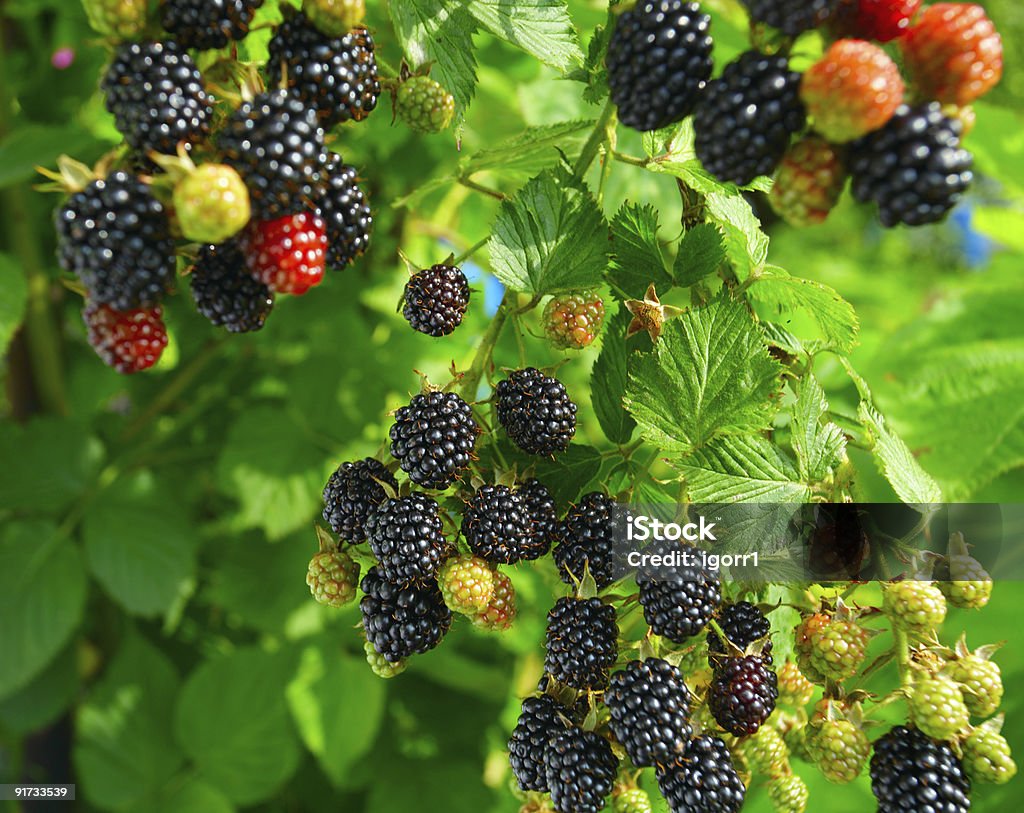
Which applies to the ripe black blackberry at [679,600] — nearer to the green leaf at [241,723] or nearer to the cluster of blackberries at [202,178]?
the cluster of blackberries at [202,178]

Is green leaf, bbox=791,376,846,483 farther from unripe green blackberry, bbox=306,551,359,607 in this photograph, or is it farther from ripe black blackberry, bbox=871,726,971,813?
unripe green blackberry, bbox=306,551,359,607

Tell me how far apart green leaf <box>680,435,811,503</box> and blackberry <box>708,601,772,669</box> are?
8cm

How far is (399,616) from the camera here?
26.3 inches

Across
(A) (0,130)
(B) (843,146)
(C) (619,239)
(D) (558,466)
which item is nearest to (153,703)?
(A) (0,130)

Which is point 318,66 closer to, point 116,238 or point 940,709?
point 116,238

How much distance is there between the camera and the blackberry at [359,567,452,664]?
2.19 feet

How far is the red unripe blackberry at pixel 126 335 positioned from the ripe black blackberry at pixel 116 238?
0.05 metres

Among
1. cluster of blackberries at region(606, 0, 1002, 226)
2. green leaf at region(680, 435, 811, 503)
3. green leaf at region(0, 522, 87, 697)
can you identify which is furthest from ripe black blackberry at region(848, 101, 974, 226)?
green leaf at region(0, 522, 87, 697)

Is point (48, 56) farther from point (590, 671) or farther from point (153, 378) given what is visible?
point (590, 671)

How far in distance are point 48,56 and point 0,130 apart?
0.66ft

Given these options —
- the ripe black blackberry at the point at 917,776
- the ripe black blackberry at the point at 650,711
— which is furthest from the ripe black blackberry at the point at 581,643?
the ripe black blackberry at the point at 917,776

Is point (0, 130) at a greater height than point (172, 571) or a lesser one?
greater

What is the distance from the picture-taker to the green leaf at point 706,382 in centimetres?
67

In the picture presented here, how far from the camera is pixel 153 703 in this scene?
151 cm
